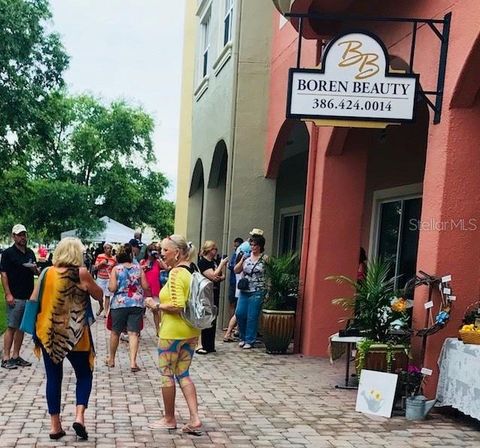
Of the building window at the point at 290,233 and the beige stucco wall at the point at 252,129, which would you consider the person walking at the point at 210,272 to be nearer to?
the beige stucco wall at the point at 252,129

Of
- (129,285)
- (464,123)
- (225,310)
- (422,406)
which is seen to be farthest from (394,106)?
(225,310)

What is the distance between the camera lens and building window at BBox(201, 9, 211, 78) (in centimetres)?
1667

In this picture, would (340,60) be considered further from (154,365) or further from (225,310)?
(225,310)

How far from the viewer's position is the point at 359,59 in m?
6.47

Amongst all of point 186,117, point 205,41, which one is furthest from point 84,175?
point 205,41

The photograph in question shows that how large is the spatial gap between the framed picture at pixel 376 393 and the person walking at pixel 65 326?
2.65 m

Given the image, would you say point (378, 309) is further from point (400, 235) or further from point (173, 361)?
point (400, 235)

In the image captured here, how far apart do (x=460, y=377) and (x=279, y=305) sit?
13.8ft

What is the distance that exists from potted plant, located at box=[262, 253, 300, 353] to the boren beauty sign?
3725mm

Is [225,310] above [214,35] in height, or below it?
below

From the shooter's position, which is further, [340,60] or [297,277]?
[297,277]

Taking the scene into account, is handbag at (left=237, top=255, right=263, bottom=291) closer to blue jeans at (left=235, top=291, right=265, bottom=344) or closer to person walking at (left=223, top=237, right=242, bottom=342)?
blue jeans at (left=235, top=291, right=265, bottom=344)

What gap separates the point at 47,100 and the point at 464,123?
14378mm

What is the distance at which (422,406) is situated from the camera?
240 inches
